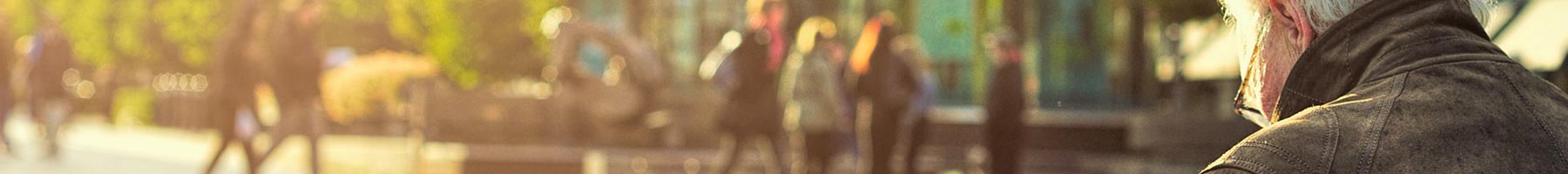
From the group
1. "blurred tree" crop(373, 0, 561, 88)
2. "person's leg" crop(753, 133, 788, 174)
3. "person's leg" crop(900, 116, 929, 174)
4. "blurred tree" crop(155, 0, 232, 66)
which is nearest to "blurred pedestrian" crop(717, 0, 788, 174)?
"person's leg" crop(753, 133, 788, 174)

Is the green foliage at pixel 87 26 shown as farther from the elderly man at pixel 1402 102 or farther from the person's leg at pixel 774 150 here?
the elderly man at pixel 1402 102

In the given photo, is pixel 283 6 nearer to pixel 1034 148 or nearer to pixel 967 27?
pixel 1034 148

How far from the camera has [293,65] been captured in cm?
1009

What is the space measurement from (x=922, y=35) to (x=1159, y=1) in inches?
351

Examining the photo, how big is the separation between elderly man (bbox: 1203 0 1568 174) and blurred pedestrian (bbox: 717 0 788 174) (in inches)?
316

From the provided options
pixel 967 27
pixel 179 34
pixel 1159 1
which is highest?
pixel 179 34

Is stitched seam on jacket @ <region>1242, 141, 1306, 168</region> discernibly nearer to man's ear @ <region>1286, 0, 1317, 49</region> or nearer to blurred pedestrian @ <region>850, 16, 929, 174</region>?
man's ear @ <region>1286, 0, 1317, 49</region>

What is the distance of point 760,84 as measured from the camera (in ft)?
33.5

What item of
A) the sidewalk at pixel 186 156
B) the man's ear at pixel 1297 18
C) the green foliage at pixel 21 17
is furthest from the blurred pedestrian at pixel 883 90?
the green foliage at pixel 21 17

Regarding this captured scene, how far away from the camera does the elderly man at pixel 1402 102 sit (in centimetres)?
171

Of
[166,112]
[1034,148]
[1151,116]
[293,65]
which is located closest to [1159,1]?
[1151,116]

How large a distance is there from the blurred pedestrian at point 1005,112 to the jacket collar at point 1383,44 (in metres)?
9.24

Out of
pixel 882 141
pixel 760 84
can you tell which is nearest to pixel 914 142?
pixel 882 141

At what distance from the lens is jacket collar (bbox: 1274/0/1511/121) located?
186cm
